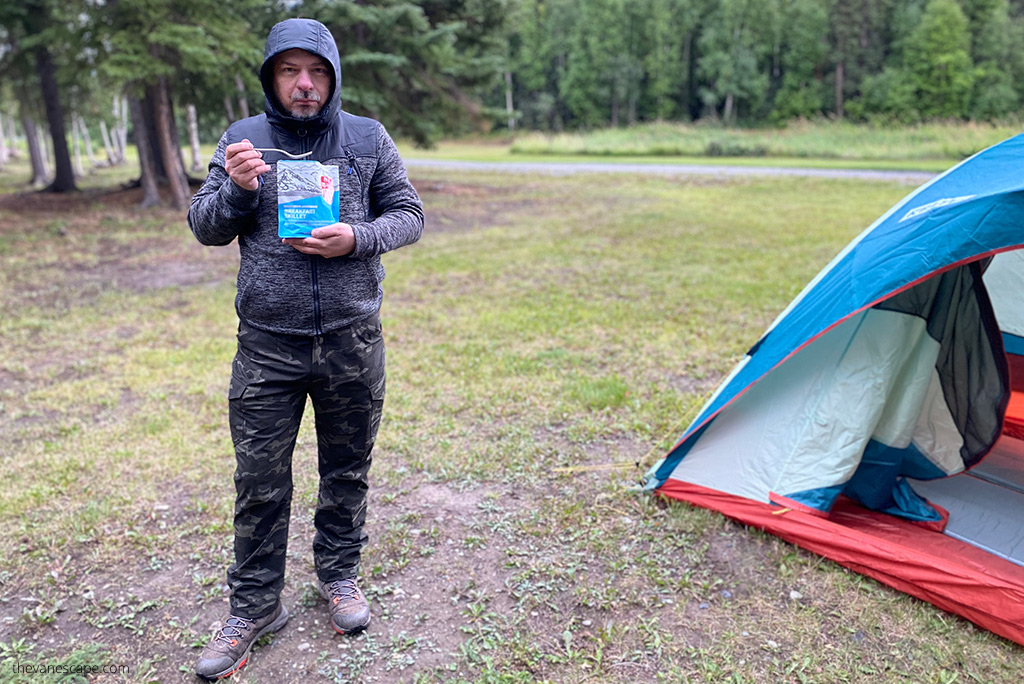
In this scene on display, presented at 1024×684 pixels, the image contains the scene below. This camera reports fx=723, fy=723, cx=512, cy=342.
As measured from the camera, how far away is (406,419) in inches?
173

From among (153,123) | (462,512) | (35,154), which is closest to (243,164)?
(462,512)

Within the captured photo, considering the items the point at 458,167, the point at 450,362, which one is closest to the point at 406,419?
the point at 450,362

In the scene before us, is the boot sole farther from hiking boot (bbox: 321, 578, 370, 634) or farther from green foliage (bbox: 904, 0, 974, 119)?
green foliage (bbox: 904, 0, 974, 119)

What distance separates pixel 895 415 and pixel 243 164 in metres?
2.74

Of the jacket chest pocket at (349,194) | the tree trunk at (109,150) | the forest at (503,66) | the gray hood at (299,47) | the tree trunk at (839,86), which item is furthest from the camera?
the tree trunk at (839,86)

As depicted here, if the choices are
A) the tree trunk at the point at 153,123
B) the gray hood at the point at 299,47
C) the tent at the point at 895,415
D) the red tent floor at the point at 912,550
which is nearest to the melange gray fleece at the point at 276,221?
the gray hood at the point at 299,47

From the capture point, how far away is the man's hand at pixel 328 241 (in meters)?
2.00

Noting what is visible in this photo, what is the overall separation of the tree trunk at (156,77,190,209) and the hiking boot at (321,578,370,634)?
36.1 ft

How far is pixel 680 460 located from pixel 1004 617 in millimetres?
1350

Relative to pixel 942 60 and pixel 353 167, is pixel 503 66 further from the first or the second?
pixel 942 60

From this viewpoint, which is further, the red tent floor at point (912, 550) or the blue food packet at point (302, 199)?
the red tent floor at point (912, 550)

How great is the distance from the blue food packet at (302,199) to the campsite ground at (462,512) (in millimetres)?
1442

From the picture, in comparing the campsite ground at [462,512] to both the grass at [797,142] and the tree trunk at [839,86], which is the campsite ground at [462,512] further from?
the tree trunk at [839,86]

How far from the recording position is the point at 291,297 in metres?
2.15
